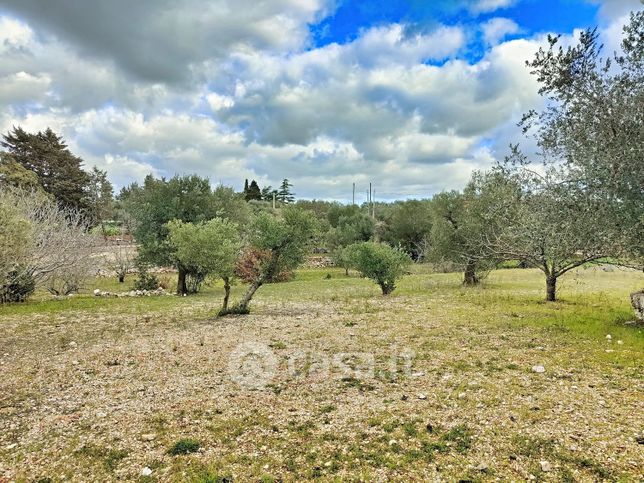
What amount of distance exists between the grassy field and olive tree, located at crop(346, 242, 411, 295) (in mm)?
9858

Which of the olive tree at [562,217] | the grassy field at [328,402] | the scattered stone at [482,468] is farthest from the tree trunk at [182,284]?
the scattered stone at [482,468]

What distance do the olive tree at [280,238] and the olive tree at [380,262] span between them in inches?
287

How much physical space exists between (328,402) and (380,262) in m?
17.6

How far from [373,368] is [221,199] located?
2619cm

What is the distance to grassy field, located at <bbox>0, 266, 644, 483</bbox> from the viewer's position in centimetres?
512

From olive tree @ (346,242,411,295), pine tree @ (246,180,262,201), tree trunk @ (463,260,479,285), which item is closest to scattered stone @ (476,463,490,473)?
olive tree @ (346,242,411,295)

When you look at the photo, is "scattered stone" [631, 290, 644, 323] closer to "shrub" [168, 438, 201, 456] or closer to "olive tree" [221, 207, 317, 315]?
"olive tree" [221, 207, 317, 315]

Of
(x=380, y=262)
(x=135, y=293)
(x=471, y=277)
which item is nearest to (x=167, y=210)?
(x=135, y=293)

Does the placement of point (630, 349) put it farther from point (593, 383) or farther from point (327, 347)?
point (327, 347)

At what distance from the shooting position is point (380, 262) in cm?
2433

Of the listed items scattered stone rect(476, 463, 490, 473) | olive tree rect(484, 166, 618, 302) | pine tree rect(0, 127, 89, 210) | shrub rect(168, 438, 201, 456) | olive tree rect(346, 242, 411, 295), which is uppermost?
pine tree rect(0, 127, 89, 210)

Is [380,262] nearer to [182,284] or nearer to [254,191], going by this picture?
[182,284]

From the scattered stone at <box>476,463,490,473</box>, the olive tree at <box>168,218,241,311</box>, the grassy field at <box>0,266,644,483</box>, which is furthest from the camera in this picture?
the olive tree at <box>168,218,241,311</box>

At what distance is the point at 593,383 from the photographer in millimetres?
7742
